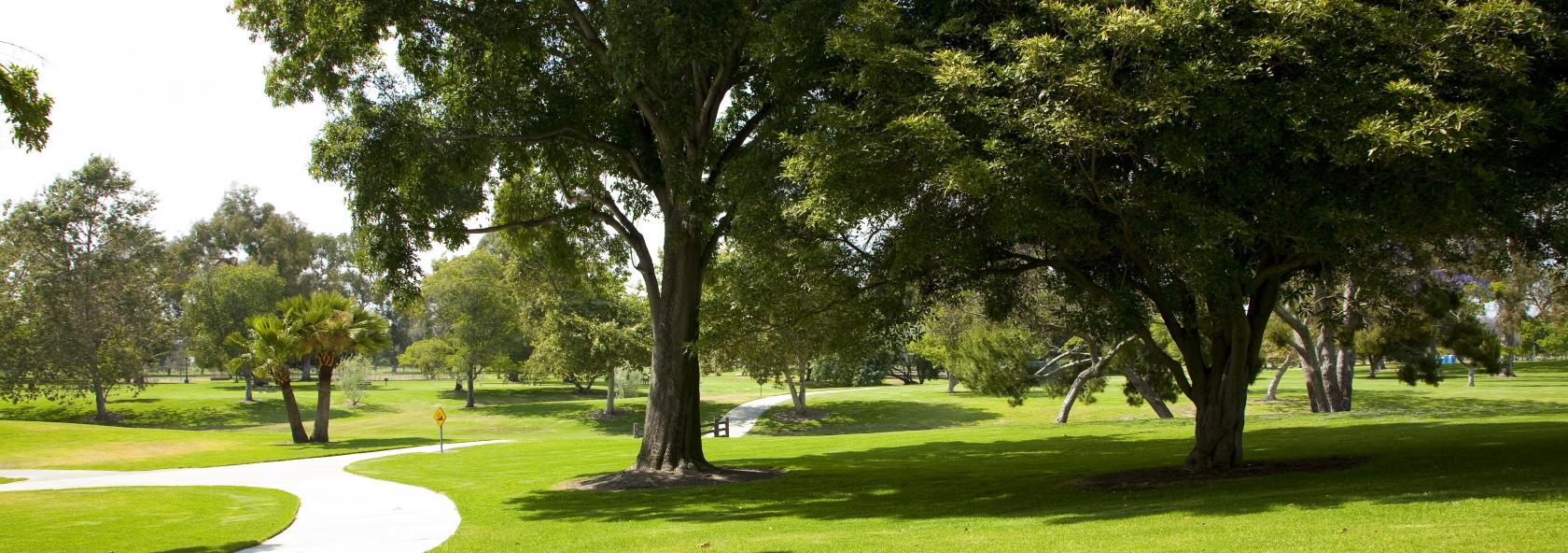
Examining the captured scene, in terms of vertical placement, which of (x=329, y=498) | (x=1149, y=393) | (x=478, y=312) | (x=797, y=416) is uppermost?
(x=478, y=312)

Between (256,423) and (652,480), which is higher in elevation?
(652,480)

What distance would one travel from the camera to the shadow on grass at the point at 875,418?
1702 inches

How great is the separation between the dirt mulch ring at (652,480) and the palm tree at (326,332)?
19.5 meters

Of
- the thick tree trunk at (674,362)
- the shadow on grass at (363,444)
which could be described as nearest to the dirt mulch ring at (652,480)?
the thick tree trunk at (674,362)

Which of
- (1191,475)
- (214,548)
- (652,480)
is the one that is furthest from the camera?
(652,480)

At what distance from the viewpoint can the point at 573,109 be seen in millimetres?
17984

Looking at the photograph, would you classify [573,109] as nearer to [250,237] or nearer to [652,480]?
[652,480]

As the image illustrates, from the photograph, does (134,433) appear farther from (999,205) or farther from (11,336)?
(999,205)

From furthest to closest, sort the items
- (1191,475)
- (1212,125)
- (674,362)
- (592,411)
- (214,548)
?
(592,411) → (674,362) → (1191,475) → (214,548) → (1212,125)

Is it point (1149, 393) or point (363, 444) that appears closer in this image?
point (1149, 393)

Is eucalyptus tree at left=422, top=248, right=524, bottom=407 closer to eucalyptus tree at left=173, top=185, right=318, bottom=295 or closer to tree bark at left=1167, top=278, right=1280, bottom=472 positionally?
eucalyptus tree at left=173, top=185, right=318, bottom=295

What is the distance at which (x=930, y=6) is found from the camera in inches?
512

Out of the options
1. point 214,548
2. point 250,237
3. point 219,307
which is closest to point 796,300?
point 214,548

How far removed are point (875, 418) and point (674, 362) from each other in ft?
98.6
